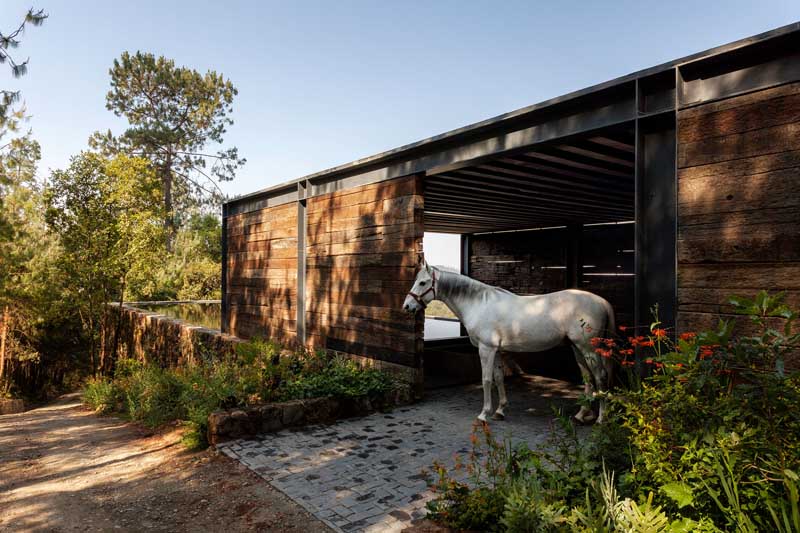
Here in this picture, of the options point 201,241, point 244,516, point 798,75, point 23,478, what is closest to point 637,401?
point 798,75

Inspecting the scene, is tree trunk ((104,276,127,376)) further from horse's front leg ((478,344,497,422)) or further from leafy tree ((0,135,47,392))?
horse's front leg ((478,344,497,422))

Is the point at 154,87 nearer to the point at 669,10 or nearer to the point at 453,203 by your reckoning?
the point at 453,203

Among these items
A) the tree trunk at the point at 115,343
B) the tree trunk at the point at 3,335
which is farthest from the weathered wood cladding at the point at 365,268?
the tree trunk at the point at 3,335

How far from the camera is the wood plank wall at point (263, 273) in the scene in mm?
9406

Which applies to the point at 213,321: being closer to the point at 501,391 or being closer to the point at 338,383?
the point at 338,383

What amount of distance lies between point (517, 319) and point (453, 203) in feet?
12.0

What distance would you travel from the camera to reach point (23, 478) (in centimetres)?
521

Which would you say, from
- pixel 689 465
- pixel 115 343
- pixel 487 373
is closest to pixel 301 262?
pixel 487 373

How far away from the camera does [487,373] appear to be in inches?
229

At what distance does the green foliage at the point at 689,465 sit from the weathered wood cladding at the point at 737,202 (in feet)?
3.28

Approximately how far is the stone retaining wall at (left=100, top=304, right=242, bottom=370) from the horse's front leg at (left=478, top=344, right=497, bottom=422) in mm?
6302

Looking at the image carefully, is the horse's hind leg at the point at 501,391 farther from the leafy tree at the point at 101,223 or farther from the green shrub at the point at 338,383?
the leafy tree at the point at 101,223

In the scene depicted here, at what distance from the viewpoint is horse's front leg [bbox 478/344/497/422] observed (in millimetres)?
5789

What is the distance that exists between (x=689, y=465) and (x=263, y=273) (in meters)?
9.12
